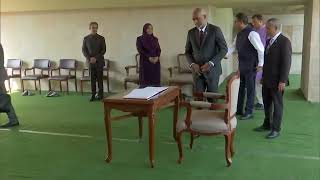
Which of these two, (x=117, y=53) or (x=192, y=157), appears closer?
(x=192, y=157)

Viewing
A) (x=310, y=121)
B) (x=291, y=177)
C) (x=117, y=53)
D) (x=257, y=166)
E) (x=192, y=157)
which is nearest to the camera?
(x=291, y=177)

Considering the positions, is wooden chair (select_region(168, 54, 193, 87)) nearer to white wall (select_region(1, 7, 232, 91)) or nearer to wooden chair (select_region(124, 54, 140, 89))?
white wall (select_region(1, 7, 232, 91))

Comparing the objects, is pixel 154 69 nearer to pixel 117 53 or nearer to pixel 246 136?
pixel 117 53

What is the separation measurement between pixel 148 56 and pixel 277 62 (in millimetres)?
2779

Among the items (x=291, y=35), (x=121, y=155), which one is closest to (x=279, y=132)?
(x=121, y=155)

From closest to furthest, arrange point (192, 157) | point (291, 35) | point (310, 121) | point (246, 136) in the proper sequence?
point (192, 157)
point (246, 136)
point (310, 121)
point (291, 35)

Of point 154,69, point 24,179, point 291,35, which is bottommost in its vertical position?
point 24,179

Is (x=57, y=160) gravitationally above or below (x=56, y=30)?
below

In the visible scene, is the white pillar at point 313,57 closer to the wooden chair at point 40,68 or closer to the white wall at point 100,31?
the white wall at point 100,31

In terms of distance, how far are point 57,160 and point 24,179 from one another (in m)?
0.55

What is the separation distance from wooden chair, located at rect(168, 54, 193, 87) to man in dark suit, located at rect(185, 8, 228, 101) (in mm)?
2286

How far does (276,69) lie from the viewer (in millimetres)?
4414

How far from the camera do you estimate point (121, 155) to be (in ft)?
13.2

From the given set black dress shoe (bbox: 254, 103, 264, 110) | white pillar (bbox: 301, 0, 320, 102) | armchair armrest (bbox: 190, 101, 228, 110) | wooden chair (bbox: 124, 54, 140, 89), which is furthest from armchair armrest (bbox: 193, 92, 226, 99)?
white pillar (bbox: 301, 0, 320, 102)
